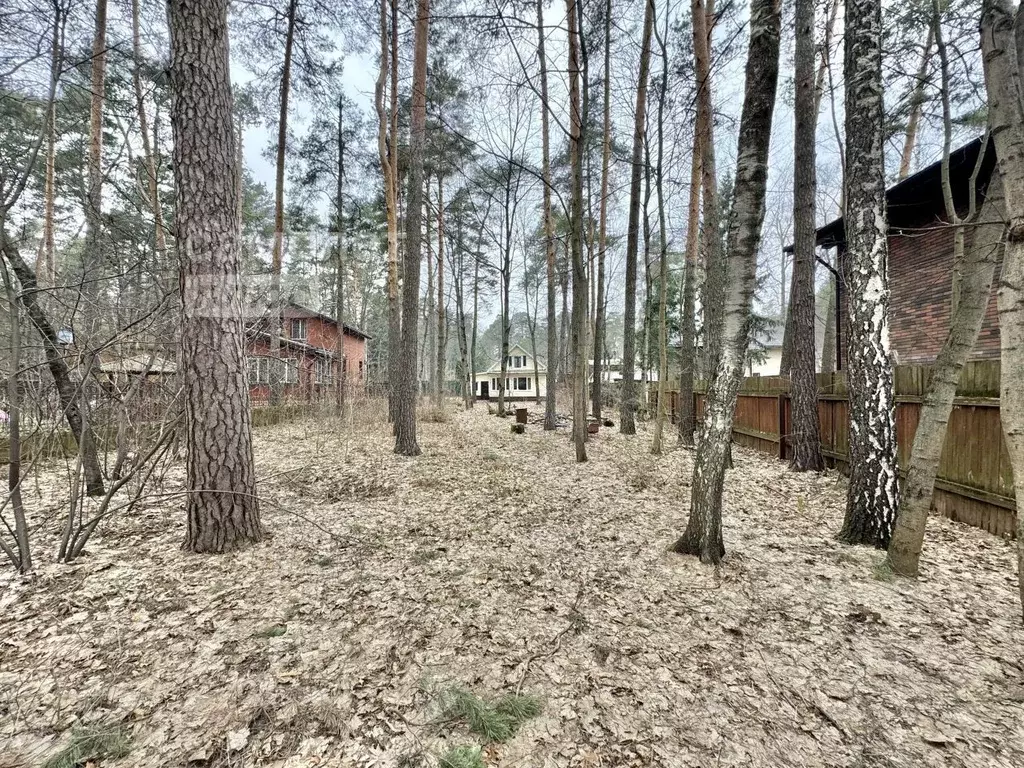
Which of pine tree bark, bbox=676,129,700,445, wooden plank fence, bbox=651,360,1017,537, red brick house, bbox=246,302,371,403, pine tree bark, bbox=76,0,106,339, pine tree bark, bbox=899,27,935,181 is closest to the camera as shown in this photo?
pine tree bark, bbox=76,0,106,339

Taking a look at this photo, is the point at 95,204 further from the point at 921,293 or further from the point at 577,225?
the point at 921,293

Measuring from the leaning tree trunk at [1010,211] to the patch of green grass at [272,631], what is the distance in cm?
390

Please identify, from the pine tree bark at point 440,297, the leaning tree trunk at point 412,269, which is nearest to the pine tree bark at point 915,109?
the leaning tree trunk at point 412,269

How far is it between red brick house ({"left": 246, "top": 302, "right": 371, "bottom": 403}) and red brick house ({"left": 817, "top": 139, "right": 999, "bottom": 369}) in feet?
37.5

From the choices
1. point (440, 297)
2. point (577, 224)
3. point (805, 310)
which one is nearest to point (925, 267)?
point (805, 310)

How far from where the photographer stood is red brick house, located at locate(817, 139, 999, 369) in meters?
7.32

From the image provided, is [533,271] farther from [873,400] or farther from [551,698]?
[551,698]

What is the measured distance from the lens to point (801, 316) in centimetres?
638

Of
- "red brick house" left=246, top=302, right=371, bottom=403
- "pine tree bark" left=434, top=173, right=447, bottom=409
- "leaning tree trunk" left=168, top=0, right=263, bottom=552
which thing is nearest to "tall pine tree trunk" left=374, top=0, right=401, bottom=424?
"red brick house" left=246, top=302, right=371, bottom=403

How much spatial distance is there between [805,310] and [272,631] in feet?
25.1

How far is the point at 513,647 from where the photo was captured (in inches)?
86.4

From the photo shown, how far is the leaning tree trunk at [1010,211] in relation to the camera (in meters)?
2.02

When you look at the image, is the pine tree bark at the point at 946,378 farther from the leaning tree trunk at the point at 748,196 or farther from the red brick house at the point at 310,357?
the red brick house at the point at 310,357

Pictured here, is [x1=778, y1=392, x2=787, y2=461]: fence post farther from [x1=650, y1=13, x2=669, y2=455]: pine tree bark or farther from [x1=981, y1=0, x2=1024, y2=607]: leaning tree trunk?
[x1=981, y1=0, x2=1024, y2=607]: leaning tree trunk
